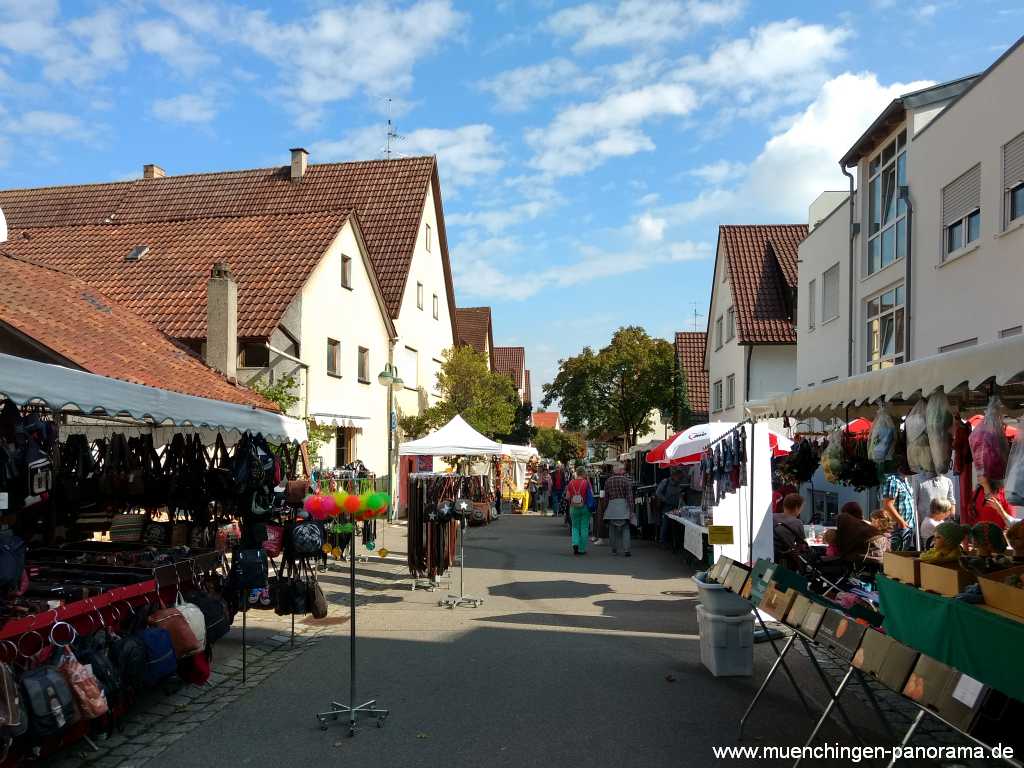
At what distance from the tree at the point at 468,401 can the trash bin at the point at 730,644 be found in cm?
2099

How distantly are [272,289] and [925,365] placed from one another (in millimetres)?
16287

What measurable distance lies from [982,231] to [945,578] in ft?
31.4

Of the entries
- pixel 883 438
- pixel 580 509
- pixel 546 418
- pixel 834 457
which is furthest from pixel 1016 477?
pixel 546 418

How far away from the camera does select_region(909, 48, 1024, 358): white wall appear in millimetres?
12195

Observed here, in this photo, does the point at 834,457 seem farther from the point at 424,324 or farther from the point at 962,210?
the point at 424,324

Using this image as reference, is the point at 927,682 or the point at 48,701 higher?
the point at 927,682

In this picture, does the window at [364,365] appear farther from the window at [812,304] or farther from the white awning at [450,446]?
the window at [812,304]

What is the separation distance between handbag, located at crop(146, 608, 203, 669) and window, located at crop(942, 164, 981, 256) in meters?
12.7

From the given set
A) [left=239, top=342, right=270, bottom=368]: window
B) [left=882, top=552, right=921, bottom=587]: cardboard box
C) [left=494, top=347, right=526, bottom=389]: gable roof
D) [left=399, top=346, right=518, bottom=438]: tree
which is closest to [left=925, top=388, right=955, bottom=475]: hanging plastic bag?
[left=882, top=552, right=921, bottom=587]: cardboard box

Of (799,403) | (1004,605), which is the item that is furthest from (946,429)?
(799,403)

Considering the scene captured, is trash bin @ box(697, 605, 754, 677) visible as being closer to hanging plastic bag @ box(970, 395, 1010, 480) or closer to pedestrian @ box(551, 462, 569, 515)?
hanging plastic bag @ box(970, 395, 1010, 480)

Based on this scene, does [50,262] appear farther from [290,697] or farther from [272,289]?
[290,697]

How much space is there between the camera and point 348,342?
22766mm

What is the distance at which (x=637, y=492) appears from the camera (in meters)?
23.5
